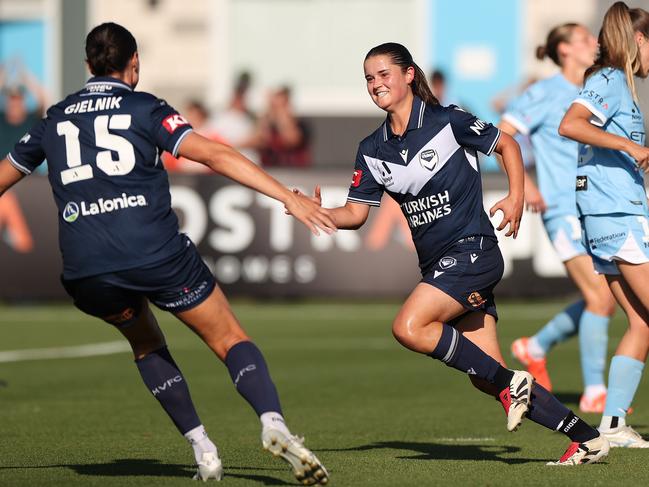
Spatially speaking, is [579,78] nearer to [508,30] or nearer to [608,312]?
[608,312]

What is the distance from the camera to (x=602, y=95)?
8.12 metres

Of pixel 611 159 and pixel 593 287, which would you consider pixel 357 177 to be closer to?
pixel 611 159

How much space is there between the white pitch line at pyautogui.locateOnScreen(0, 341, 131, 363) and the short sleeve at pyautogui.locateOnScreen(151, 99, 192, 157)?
7382 mm

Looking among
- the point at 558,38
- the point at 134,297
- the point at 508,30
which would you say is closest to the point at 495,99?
the point at 508,30

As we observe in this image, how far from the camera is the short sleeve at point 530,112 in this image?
10641mm

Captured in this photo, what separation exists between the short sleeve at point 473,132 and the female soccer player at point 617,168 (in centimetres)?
→ 56

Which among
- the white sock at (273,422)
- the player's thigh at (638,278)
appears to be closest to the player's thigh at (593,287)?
the player's thigh at (638,278)

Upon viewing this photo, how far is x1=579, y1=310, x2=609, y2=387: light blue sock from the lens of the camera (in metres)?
10.6

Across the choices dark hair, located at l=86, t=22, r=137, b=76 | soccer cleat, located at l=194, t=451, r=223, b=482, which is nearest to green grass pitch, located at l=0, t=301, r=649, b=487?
soccer cleat, located at l=194, t=451, r=223, b=482

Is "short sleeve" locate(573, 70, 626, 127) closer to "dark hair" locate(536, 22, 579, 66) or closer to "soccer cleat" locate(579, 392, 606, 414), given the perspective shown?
"dark hair" locate(536, 22, 579, 66)

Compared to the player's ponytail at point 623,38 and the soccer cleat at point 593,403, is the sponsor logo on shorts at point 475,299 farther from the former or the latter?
the soccer cleat at point 593,403

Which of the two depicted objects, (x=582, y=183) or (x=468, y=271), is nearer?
(x=468, y=271)

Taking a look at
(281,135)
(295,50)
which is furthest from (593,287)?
(295,50)

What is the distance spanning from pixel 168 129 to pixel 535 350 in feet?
16.2
